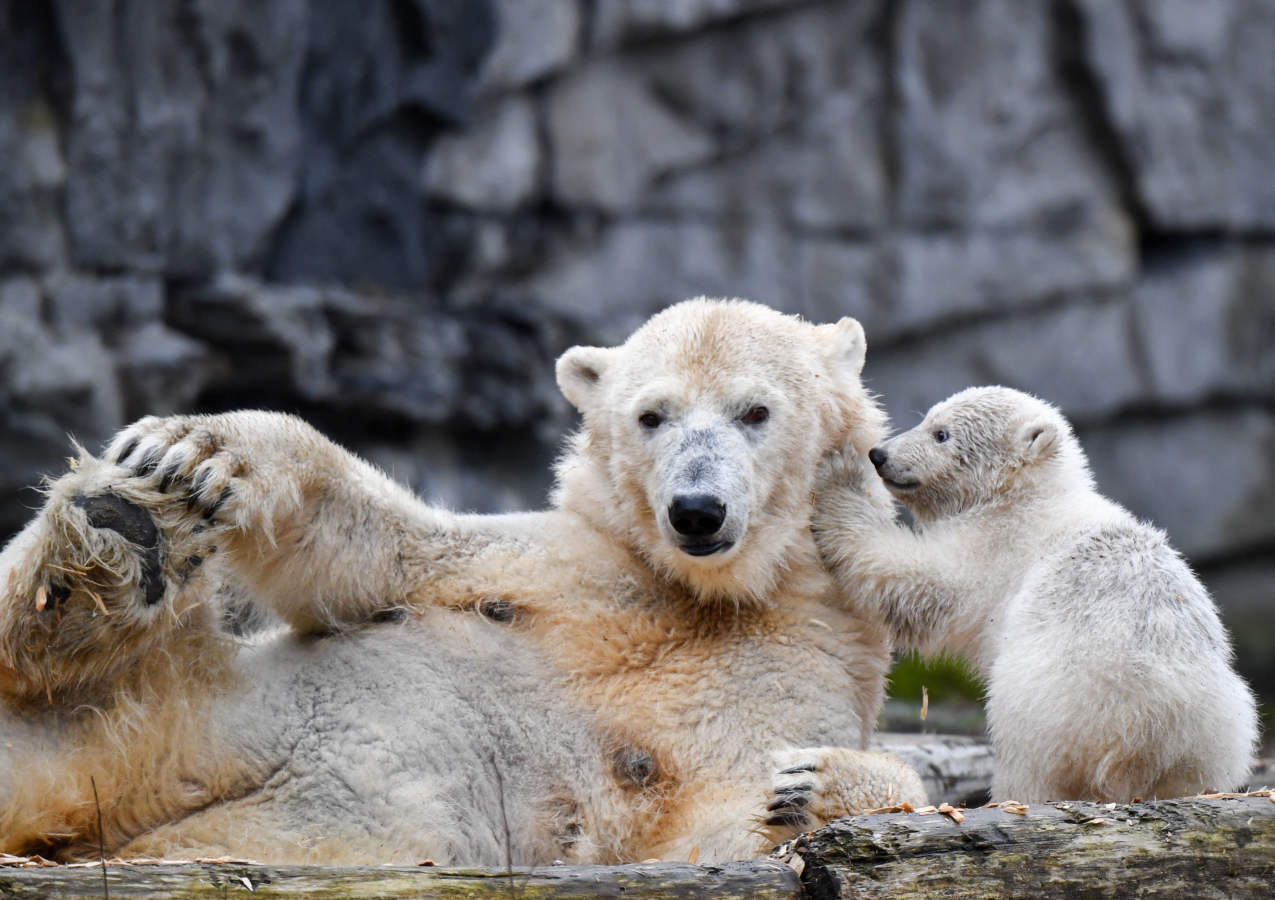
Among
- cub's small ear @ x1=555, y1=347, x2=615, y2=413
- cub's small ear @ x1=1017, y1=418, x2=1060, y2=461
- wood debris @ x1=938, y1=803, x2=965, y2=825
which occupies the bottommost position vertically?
wood debris @ x1=938, y1=803, x2=965, y2=825

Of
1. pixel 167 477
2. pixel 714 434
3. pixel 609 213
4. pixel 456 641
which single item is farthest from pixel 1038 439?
pixel 609 213

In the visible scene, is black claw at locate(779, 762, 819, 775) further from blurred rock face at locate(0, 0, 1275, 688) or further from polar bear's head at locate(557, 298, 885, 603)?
blurred rock face at locate(0, 0, 1275, 688)

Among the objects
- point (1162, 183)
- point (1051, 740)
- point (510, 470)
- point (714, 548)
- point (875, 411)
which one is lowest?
point (1051, 740)

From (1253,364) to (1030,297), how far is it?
1.97m

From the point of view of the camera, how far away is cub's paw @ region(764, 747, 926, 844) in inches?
99.5

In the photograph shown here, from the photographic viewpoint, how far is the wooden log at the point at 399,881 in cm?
188

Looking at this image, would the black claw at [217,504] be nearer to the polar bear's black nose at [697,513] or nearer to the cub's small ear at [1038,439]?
the polar bear's black nose at [697,513]

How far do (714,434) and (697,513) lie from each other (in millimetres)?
233

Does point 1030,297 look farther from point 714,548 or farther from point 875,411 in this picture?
point 714,548

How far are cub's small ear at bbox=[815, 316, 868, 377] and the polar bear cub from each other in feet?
0.75

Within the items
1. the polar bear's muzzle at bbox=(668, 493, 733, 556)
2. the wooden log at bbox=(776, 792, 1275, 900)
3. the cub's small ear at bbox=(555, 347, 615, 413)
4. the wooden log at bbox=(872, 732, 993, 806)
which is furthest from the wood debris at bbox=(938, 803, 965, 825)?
the wooden log at bbox=(872, 732, 993, 806)

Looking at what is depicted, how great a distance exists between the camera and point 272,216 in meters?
8.29

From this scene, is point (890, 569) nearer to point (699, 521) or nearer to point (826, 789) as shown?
point (699, 521)

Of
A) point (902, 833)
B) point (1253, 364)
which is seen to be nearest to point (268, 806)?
point (902, 833)
